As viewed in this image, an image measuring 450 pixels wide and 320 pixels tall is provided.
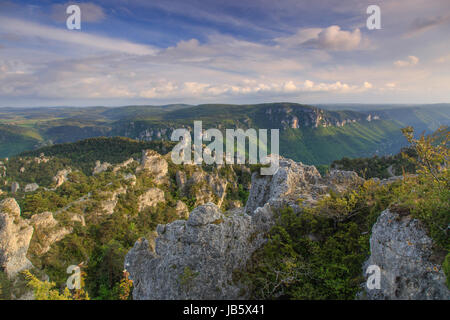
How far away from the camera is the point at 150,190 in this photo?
194ft

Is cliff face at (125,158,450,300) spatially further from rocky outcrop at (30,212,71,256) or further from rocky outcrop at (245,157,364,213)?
rocky outcrop at (30,212,71,256)

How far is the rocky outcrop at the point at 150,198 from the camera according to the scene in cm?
5616

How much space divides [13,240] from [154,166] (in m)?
43.4

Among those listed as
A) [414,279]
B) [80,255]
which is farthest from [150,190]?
[414,279]

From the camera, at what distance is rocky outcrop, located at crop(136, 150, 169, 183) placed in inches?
2704

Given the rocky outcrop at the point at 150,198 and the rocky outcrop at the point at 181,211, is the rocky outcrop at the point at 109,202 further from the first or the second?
the rocky outcrop at the point at 181,211

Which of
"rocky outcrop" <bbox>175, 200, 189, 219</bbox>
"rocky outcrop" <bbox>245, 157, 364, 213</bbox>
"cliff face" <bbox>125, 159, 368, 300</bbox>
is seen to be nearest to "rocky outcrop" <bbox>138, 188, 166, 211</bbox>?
"rocky outcrop" <bbox>175, 200, 189, 219</bbox>

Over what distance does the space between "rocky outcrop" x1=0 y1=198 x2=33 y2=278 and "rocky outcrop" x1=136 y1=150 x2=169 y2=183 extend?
38284 mm

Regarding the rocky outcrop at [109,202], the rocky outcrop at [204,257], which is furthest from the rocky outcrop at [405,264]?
the rocky outcrop at [109,202]

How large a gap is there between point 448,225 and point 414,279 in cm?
238

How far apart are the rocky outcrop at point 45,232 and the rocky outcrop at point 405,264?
39300mm

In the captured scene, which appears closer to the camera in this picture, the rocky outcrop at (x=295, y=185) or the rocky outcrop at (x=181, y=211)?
the rocky outcrop at (x=295, y=185)
